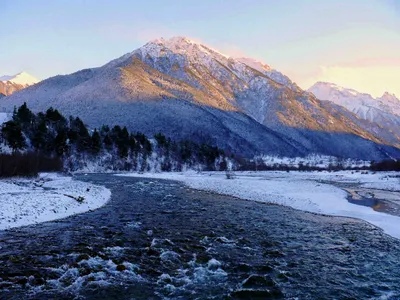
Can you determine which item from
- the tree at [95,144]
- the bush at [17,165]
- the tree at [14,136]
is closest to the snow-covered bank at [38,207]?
the bush at [17,165]

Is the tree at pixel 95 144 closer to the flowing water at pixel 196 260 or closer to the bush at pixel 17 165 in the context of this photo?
the bush at pixel 17 165

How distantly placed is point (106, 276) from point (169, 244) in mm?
5727

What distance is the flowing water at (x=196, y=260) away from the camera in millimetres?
12812

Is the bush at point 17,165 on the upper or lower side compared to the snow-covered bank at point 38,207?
upper

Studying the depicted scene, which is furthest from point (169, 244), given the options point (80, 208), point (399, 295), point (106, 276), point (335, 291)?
point (80, 208)

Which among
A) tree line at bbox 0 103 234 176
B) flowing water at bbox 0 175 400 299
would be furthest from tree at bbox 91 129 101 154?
flowing water at bbox 0 175 400 299

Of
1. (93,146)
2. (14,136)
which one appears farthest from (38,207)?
(93,146)

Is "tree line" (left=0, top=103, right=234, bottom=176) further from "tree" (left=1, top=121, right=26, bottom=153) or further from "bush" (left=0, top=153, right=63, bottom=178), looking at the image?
"bush" (left=0, top=153, right=63, bottom=178)

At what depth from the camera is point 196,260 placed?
54.2ft

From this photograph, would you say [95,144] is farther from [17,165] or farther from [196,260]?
[196,260]

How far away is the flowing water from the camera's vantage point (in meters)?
12.8

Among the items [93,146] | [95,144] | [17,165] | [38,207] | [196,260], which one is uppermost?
[95,144]

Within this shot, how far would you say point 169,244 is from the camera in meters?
19.3

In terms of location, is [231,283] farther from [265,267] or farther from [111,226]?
[111,226]
